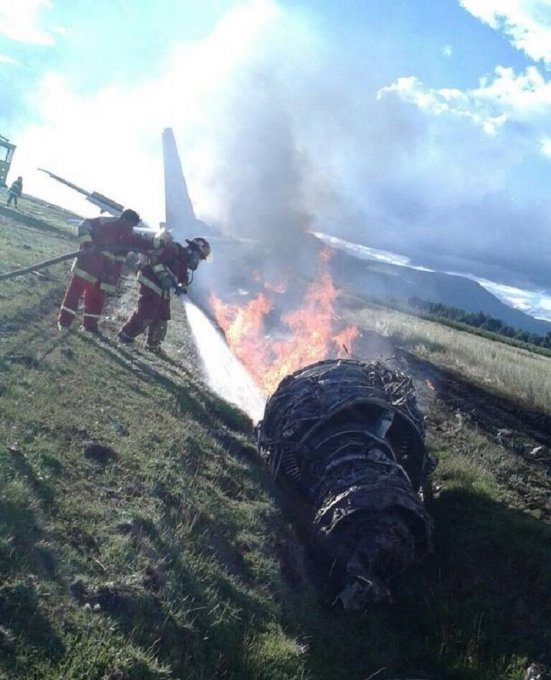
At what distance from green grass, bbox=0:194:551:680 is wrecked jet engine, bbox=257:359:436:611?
1.42 feet

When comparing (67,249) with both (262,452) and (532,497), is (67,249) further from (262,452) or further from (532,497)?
→ (532,497)

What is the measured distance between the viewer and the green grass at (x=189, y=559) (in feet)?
16.3

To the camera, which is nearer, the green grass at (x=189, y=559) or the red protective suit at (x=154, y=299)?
the green grass at (x=189, y=559)

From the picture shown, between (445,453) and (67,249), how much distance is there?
20.3 metres

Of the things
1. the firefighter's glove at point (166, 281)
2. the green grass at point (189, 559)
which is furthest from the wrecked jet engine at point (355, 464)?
the firefighter's glove at point (166, 281)

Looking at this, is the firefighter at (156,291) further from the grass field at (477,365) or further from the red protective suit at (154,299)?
the grass field at (477,365)

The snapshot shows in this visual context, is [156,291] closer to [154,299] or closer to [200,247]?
[154,299]

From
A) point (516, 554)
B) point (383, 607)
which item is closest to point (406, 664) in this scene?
point (383, 607)

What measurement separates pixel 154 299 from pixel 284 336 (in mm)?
7026

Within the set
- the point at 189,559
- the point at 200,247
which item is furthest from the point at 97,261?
the point at 189,559

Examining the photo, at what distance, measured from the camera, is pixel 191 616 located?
5.66 meters

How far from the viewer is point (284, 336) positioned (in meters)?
20.2

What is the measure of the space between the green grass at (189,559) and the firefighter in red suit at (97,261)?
1.79 meters

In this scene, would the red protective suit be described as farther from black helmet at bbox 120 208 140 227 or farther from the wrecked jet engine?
the wrecked jet engine
